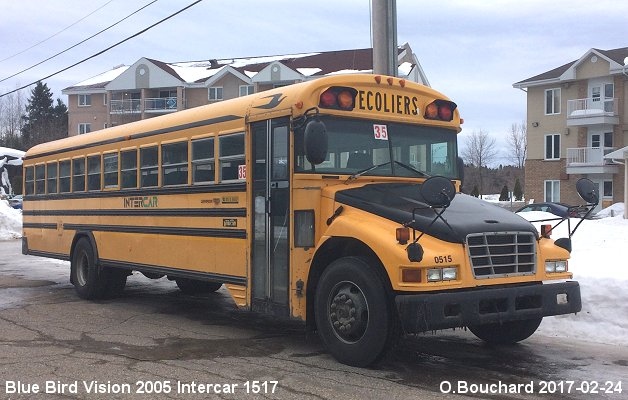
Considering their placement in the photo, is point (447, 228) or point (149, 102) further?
point (149, 102)

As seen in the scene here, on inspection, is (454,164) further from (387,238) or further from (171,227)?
(171,227)

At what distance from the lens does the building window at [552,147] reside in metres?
40.2

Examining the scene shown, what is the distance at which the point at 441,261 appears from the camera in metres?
5.49

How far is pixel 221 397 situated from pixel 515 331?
10.7 ft

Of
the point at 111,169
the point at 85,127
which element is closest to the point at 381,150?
Result: the point at 111,169

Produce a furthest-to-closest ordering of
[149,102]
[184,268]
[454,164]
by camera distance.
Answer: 1. [149,102]
2. [184,268]
3. [454,164]

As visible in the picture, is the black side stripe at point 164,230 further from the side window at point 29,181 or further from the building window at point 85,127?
the building window at point 85,127

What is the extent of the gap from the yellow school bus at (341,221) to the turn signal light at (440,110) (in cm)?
1

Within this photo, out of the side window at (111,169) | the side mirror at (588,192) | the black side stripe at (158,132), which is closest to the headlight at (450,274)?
the side mirror at (588,192)

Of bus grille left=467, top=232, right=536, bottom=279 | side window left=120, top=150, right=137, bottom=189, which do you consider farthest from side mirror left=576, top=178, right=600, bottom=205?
side window left=120, top=150, right=137, bottom=189

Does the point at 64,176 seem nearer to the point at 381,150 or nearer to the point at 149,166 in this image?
the point at 149,166

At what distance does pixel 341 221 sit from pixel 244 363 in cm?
157

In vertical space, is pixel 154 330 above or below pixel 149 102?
below

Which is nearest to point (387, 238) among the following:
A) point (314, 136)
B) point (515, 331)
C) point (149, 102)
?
point (314, 136)
